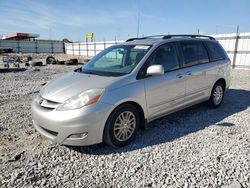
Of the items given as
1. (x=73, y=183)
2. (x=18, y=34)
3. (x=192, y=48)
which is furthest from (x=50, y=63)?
(x=18, y=34)

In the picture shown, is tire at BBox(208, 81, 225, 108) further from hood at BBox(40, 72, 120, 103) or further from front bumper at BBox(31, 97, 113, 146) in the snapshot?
front bumper at BBox(31, 97, 113, 146)

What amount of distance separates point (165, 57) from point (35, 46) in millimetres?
36840

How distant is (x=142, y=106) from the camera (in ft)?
11.2

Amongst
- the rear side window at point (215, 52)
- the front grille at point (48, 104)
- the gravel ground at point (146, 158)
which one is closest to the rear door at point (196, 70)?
the rear side window at point (215, 52)

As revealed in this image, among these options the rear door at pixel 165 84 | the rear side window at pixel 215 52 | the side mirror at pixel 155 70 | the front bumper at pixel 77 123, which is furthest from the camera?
the rear side window at pixel 215 52

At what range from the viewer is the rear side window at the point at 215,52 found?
4945mm

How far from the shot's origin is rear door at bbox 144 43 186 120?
11.6 feet

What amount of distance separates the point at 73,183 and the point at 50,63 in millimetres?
18026

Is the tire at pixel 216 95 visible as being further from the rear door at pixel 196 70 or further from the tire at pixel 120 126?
the tire at pixel 120 126

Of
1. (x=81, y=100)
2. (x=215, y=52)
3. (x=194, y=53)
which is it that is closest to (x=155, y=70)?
(x=81, y=100)

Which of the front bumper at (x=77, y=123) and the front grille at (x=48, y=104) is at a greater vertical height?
the front grille at (x=48, y=104)

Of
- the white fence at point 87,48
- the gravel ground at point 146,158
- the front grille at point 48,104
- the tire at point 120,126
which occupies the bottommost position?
the gravel ground at point 146,158

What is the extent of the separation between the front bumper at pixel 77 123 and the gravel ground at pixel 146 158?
0.98 ft

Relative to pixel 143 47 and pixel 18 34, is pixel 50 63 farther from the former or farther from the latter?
pixel 18 34
